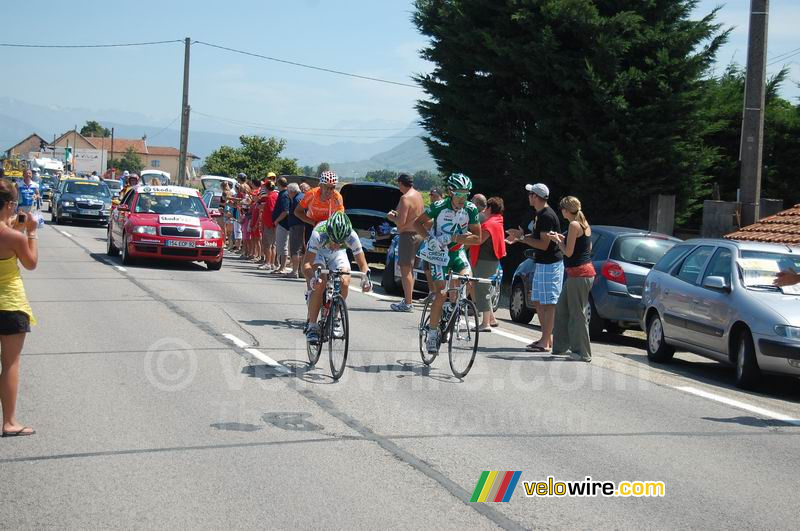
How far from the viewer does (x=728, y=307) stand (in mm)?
11070

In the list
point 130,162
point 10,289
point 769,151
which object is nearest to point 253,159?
point 769,151

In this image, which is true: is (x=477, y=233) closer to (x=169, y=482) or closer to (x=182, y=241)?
(x=169, y=482)

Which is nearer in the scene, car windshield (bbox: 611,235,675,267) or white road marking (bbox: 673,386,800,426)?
white road marking (bbox: 673,386,800,426)

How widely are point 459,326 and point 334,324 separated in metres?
1.28

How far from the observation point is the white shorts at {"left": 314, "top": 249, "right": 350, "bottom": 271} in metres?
10.1

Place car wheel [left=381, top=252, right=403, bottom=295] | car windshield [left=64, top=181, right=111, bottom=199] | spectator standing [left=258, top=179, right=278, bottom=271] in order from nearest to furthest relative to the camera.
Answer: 1. car wheel [left=381, top=252, right=403, bottom=295]
2. spectator standing [left=258, top=179, right=278, bottom=271]
3. car windshield [left=64, top=181, right=111, bottom=199]

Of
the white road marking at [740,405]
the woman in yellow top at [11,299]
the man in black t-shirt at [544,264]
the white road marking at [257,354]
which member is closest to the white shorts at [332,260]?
the white road marking at [257,354]

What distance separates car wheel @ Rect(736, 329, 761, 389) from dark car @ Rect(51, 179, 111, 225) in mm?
29556

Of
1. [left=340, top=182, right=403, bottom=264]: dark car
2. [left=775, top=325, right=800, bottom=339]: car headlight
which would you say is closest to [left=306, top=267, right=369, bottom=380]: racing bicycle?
[left=775, top=325, right=800, bottom=339]: car headlight

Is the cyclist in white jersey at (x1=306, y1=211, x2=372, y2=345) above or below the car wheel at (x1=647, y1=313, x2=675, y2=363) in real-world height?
above

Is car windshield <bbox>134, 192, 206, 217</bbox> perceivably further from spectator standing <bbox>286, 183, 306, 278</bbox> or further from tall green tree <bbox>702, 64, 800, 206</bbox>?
tall green tree <bbox>702, 64, 800, 206</bbox>

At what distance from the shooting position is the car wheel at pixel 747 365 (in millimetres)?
10547

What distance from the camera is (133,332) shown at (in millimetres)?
12227

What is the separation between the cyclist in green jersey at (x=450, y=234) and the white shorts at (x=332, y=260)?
1.00 meters
